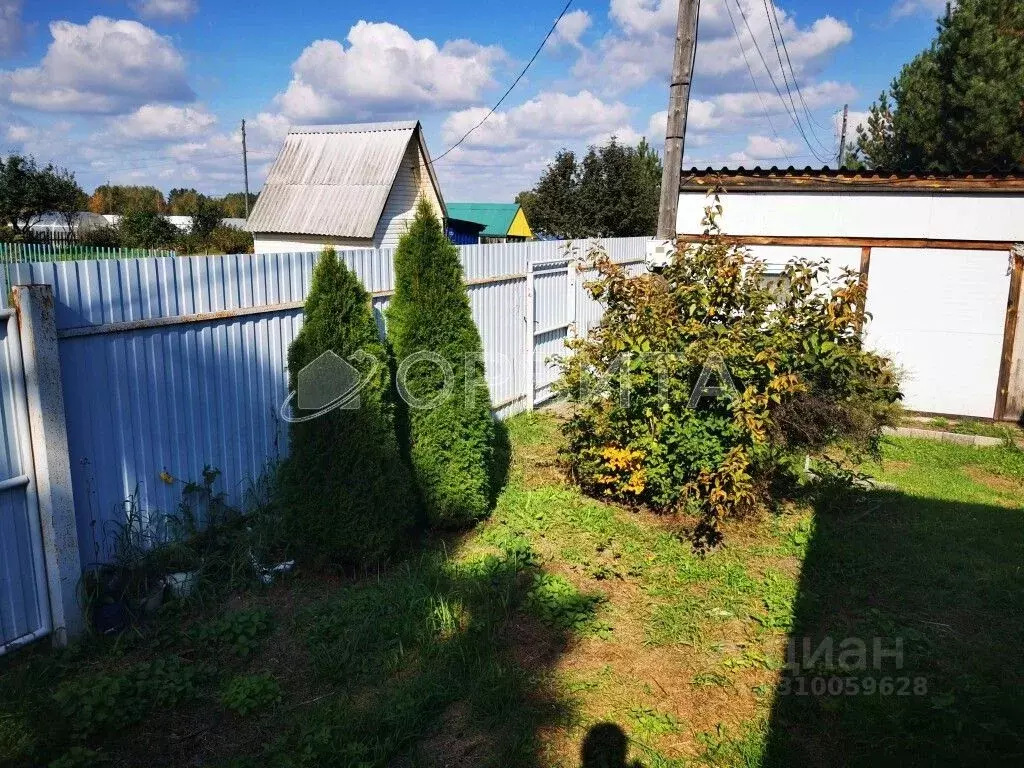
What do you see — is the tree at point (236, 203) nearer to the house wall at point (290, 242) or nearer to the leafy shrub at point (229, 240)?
the leafy shrub at point (229, 240)

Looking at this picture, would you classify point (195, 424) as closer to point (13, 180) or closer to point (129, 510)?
point (129, 510)

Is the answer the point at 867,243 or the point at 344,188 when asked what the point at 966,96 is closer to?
the point at 867,243

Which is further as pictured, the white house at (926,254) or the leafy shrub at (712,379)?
the white house at (926,254)

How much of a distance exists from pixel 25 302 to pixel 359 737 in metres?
2.79

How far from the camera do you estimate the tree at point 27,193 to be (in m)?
29.9

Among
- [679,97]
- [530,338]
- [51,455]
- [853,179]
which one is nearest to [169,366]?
[51,455]

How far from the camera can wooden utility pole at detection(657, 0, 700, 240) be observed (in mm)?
8578

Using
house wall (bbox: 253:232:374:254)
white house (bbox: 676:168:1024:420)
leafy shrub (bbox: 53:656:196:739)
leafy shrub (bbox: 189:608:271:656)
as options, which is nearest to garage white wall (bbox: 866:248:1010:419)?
white house (bbox: 676:168:1024:420)

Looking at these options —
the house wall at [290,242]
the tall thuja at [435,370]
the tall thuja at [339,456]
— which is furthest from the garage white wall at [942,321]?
the house wall at [290,242]

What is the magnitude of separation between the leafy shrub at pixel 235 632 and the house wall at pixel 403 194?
57.2 feet

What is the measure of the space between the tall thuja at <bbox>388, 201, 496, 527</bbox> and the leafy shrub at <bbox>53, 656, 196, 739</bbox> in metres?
2.20

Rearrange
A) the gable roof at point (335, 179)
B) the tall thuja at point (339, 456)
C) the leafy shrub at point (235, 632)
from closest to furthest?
the leafy shrub at point (235, 632)
the tall thuja at point (339, 456)
the gable roof at point (335, 179)

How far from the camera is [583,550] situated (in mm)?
5402

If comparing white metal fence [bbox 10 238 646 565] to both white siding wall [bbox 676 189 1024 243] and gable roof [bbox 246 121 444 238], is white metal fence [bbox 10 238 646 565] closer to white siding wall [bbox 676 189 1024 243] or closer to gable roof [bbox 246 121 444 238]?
white siding wall [bbox 676 189 1024 243]
